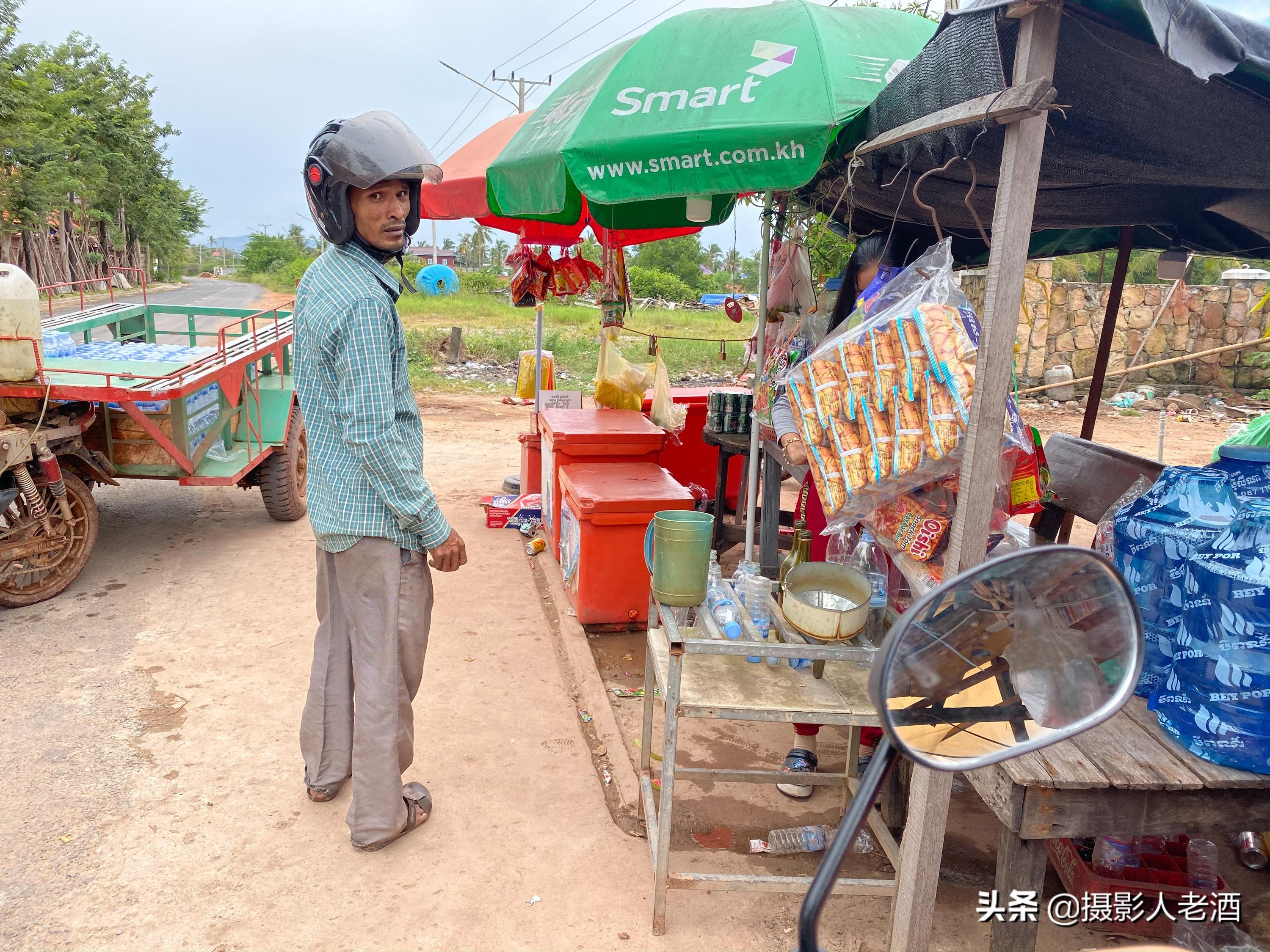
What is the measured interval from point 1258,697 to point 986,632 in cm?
124

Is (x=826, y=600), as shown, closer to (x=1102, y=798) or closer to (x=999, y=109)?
(x=1102, y=798)

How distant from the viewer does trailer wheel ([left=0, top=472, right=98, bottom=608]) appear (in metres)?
4.47

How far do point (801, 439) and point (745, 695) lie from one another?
35.2 inches

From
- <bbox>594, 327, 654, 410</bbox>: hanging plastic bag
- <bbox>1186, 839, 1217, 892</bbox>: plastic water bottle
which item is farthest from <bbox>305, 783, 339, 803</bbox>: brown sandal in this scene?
<bbox>594, 327, 654, 410</bbox>: hanging plastic bag

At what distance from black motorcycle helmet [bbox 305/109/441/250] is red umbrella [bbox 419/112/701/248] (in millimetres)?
2200

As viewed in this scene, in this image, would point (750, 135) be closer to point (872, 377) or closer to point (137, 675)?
point (872, 377)

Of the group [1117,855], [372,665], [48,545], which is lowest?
[1117,855]

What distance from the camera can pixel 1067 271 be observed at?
69.4 ft

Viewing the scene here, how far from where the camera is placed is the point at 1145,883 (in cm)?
247

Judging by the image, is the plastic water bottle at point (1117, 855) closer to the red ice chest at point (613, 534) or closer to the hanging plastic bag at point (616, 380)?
the red ice chest at point (613, 534)

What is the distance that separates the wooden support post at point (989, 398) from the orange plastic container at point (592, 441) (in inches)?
123

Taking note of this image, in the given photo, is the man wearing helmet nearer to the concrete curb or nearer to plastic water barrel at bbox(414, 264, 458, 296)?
the concrete curb

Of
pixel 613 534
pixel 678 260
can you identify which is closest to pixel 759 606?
pixel 613 534

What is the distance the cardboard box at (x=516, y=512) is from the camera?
21.0 ft
